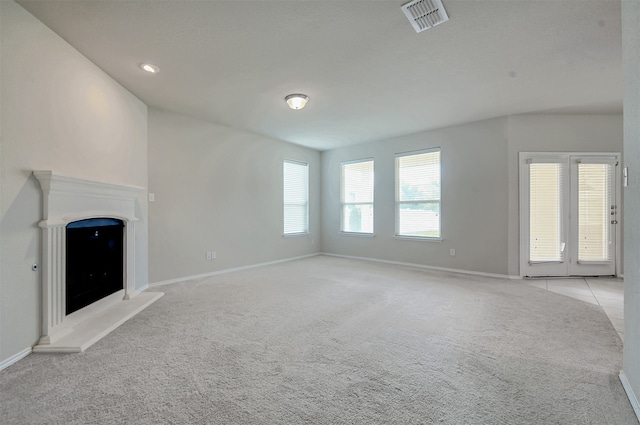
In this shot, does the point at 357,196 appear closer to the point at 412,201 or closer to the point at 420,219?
the point at 412,201

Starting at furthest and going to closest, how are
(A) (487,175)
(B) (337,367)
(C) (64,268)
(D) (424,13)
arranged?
1. (A) (487,175)
2. (C) (64,268)
3. (D) (424,13)
4. (B) (337,367)

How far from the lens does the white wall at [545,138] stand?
446 cm

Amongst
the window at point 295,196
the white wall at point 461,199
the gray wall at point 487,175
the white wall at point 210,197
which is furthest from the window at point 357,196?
the white wall at point 210,197

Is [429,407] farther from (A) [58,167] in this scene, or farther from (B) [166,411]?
(A) [58,167]

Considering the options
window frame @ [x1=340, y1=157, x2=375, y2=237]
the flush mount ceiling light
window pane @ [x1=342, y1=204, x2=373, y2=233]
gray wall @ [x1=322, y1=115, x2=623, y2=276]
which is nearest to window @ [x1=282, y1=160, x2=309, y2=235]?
window frame @ [x1=340, y1=157, x2=375, y2=237]

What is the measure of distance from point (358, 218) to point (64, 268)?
16.7 feet

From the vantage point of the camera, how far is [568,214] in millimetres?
4461

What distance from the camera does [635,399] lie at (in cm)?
156

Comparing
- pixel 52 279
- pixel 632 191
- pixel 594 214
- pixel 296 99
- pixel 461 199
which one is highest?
pixel 296 99

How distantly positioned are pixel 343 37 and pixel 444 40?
2.91 feet

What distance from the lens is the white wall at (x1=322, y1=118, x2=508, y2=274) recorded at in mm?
4625

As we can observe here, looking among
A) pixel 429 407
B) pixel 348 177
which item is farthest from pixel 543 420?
pixel 348 177

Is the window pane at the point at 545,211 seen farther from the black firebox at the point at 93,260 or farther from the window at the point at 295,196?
the black firebox at the point at 93,260

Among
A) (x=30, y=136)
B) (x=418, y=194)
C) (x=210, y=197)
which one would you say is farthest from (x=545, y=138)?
(x=30, y=136)
